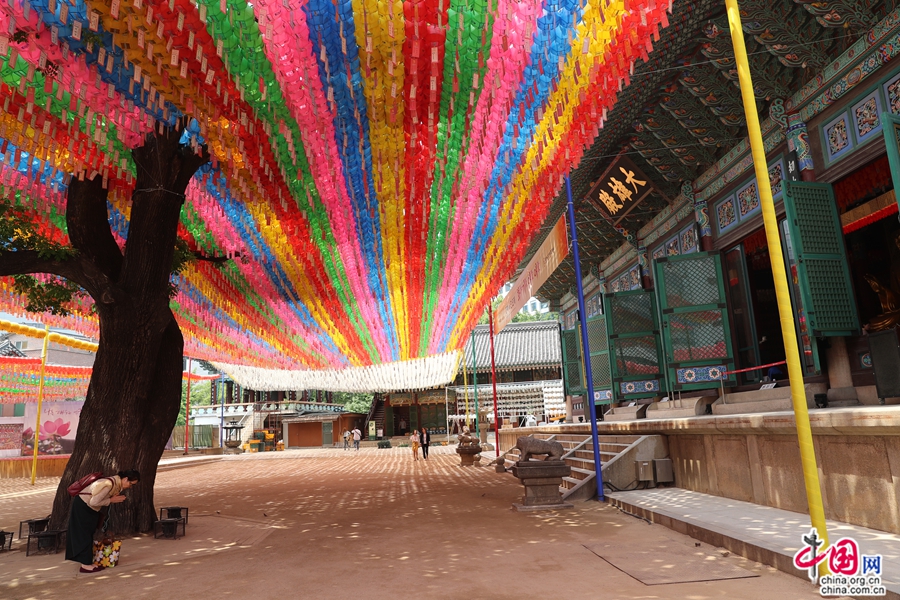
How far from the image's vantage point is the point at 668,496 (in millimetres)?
6855

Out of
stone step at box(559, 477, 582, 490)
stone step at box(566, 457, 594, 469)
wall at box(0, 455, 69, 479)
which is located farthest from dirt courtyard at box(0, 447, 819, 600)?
wall at box(0, 455, 69, 479)

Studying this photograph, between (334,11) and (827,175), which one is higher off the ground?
(334,11)

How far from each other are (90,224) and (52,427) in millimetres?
20968

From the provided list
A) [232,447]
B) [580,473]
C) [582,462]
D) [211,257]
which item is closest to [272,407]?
[232,447]

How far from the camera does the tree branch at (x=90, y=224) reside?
6.67m

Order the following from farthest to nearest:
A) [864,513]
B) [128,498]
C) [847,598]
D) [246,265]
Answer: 1. [246,265]
2. [128,498]
3. [864,513]
4. [847,598]

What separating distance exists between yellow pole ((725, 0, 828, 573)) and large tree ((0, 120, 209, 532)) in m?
5.50

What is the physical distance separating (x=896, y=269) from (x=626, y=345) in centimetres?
423

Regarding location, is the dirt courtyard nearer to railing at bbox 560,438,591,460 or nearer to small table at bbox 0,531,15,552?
small table at bbox 0,531,15,552

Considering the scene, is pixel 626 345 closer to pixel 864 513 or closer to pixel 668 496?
pixel 668 496

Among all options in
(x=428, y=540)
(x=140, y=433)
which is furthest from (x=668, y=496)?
(x=140, y=433)

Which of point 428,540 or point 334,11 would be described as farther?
point 428,540

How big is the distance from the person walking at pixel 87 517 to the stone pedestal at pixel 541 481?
4299 millimetres

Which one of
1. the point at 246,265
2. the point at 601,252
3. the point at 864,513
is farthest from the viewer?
the point at 601,252
